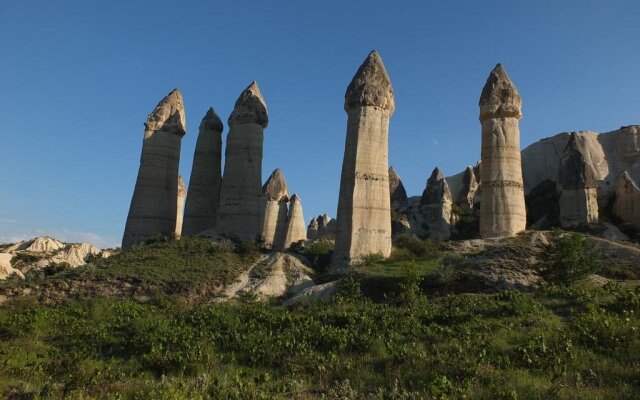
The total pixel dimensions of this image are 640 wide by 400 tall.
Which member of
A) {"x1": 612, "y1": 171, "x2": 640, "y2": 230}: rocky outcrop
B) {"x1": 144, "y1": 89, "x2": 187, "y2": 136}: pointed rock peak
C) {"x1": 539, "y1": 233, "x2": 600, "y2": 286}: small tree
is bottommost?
{"x1": 539, "y1": 233, "x2": 600, "y2": 286}: small tree

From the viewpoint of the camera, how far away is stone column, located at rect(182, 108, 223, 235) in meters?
27.7

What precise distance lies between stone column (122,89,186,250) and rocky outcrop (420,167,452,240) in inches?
836

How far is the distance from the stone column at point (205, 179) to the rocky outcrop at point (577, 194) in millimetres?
24587

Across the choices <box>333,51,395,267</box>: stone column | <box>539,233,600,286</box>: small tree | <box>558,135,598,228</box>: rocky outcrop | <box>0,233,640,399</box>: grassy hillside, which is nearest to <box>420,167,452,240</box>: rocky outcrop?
<box>558,135,598,228</box>: rocky outcrop

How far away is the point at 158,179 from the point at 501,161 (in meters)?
18.4

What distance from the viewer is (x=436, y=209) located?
40.9m

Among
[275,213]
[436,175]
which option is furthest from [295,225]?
[436,175]

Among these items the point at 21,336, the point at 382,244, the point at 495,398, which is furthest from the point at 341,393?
the point at 382,244

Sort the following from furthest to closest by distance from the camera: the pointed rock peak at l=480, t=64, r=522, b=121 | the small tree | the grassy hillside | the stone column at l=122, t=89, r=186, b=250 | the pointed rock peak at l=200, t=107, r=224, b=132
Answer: the pointed rock peak at l=200, t=107, r=224, b=132, the stone column at l=122, t=89, r=186, b=250, the pointed rock peak at l=480, t=64, r=522, b=121, the small tree, the grassy hillside

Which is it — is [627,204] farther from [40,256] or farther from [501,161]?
[40,256]

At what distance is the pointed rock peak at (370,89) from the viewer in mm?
23031

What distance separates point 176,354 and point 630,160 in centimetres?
5057

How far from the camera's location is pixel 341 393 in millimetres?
6520

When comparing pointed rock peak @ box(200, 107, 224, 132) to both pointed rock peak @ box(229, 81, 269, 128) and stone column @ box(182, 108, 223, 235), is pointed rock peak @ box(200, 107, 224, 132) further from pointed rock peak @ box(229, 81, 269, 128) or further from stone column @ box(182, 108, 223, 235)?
pointed rock peak @ box(229, 81, 269, 128)
